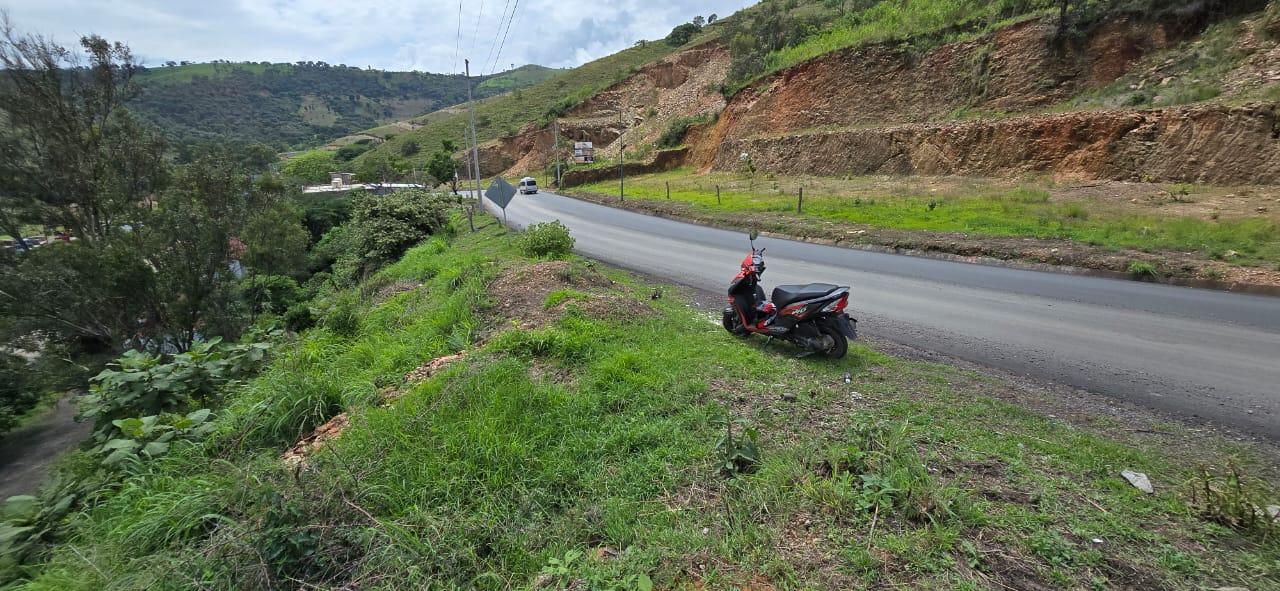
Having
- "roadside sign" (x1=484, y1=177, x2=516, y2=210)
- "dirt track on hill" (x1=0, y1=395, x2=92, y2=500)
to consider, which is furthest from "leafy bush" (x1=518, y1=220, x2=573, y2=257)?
"dirt track on hill" (x1=0, y1=395, x2=92, y2=500)

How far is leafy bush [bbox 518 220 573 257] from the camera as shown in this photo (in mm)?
11758

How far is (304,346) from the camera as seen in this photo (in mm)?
7926

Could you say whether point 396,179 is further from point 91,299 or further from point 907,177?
point 907,177

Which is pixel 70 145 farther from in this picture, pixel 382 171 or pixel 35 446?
pixel 382 171

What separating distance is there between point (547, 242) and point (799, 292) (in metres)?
7.26

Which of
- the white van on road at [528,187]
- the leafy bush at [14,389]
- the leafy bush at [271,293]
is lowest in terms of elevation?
the leafy bush at [14,389]

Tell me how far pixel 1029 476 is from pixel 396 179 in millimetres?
67046

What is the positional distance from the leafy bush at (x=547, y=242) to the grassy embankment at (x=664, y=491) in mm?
6407

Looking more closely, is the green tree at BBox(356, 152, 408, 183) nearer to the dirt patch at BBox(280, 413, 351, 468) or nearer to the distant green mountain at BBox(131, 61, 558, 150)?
the distant green mountain at BBox(131, 61, 558, 150)

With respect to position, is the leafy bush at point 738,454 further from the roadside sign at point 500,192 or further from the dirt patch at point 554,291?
the roadside sign at point 500,192

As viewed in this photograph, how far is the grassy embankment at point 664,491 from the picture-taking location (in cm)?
262

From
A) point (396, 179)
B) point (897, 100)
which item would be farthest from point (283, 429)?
point (396, 179)

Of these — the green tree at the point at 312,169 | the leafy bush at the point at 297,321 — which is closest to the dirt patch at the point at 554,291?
the leafy bush at the point at 297,321

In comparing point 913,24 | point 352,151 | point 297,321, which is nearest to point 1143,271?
point 297,321
